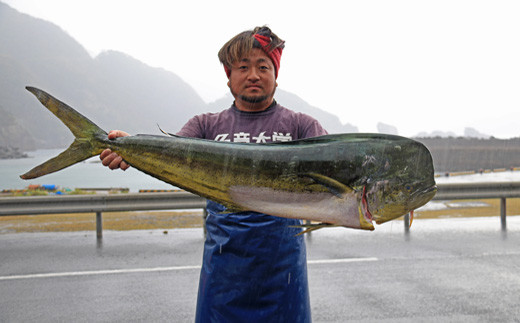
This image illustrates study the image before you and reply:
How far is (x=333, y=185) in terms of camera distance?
125cm

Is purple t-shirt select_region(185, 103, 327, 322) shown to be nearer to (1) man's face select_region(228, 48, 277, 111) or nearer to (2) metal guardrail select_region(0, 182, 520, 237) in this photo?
(1) man's face select_region(228, 48, 277, 111)

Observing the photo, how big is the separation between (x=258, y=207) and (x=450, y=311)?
3476 millimetres

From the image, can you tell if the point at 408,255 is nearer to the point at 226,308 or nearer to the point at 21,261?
the point at 226,308

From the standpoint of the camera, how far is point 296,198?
130cm

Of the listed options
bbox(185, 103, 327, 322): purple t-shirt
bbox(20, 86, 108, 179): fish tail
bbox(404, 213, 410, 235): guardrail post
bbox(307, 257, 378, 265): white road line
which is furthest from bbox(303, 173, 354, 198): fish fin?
bbox(404, 213, 410, 235): guardrail post

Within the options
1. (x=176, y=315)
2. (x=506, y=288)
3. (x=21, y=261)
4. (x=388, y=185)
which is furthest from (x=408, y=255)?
(x=21, y=261)

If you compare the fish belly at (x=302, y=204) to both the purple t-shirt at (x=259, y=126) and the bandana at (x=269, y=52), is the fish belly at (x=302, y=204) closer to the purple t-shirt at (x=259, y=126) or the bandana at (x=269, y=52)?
the purple t-shirt at (x=259, y=126)

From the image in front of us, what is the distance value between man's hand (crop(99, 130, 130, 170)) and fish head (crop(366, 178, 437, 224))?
0.93m

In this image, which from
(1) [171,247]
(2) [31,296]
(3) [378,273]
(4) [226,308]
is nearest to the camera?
(4) [226,308]

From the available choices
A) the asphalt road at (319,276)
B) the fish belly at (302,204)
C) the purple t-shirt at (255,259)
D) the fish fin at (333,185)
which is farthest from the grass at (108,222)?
the fish fin at (333,185)

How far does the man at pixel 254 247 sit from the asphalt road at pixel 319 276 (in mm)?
2160

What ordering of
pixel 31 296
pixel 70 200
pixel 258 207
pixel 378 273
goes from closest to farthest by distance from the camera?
pixel 258 207, pixel 31 296, pixel 378 273, pixel 70 200

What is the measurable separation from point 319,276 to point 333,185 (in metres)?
4.00

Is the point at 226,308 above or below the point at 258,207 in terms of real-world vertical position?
below
